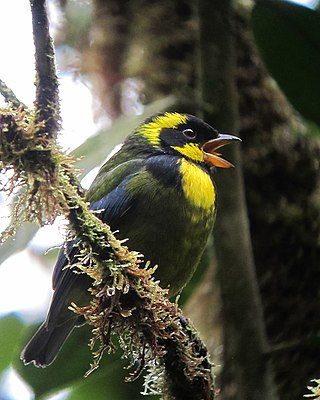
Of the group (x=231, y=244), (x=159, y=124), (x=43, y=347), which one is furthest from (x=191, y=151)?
(x=43, y=347)

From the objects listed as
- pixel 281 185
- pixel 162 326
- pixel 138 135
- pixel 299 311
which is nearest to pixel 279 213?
pixel 281 185

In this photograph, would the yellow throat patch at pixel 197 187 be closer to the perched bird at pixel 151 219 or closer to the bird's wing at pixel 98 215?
the perched bird at pixel 151 219

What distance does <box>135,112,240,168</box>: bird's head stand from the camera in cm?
218

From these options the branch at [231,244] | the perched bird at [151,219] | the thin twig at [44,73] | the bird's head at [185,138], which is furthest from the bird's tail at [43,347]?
the thin twig at [44,73]

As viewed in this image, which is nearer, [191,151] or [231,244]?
[231,244]

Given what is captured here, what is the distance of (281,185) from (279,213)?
0.11 m

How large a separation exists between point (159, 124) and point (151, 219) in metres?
0.45

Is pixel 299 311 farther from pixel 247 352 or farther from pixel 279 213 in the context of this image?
pixel 247 352

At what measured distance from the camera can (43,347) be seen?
204 centimetres

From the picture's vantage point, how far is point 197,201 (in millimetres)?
2021

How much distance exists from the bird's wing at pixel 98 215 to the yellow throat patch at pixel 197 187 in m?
0.12

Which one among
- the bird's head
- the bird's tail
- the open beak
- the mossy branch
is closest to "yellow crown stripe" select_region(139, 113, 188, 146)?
the bird's head

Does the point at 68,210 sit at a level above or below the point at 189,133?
above

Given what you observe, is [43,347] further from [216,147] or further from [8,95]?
[8,95]
